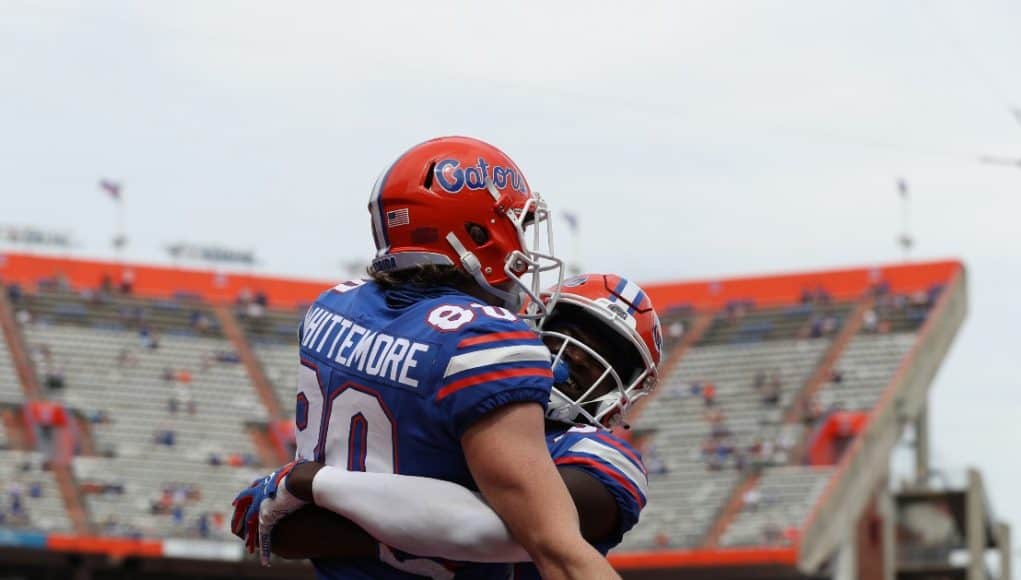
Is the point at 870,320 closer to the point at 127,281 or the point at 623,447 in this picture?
the point at 127,281

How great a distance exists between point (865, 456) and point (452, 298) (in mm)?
28991

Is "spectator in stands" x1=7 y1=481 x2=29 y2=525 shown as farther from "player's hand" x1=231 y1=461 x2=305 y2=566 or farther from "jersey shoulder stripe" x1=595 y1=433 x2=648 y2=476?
"jersey shoulder stripe" x1=595 y1=433 x2=648 y2=476

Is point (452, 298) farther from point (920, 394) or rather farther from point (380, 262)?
point (920, 394)

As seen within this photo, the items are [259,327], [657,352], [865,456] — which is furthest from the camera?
[259,327]

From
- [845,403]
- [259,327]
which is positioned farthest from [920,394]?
[259,327]

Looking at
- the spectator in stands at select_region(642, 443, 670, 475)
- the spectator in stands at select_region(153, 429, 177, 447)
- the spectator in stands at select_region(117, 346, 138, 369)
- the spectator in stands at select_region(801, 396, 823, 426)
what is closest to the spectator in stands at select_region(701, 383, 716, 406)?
the spectator in stands at select_region(642, 443, 670, 475)

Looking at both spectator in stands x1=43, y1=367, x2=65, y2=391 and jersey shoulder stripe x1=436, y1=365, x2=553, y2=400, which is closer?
jersey shoulder stripe x1=436, y1=365, x2=553, y2=400

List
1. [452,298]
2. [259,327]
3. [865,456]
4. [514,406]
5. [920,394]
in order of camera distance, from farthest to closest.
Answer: [259,327]
[920,394]
[865,456]
[452,298]
[514,406]

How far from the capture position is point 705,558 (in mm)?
28719

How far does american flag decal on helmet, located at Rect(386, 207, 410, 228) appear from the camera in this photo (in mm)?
3182

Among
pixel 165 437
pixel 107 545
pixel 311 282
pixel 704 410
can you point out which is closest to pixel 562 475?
pixel 107 545

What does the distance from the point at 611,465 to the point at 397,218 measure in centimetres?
62

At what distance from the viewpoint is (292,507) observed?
3209 mm

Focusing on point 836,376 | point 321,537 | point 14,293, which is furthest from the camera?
point 14,293
